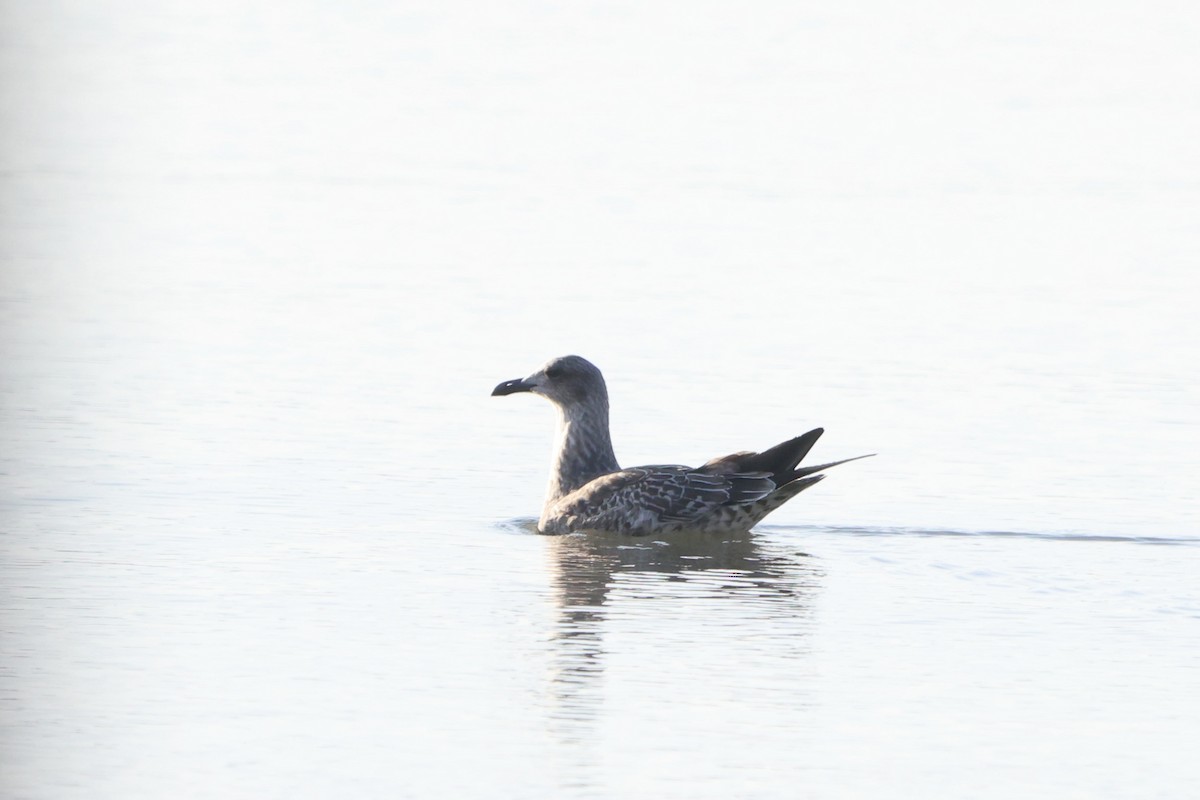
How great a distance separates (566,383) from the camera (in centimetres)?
1207

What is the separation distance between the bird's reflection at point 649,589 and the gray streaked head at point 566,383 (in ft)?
3.48

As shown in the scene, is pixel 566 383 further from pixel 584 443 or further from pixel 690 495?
pixel 690 495

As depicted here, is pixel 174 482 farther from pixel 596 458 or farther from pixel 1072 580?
pixel 1072 580

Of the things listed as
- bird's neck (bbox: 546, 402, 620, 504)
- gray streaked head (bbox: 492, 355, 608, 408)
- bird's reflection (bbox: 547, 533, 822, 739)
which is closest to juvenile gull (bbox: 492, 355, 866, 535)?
bird's reflection (bbox: 547, 533, 822, 739)

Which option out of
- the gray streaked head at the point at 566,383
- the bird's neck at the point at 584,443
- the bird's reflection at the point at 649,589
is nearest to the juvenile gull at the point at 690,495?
the bird's reflection at the point at 649,589

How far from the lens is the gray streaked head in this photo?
12039 mm

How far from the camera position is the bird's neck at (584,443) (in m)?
11.9

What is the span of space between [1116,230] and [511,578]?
11402mm

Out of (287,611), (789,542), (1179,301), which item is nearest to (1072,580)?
(789,542)

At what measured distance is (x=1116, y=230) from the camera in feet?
65.4

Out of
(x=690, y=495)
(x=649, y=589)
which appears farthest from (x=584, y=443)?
(x=649, y=589)

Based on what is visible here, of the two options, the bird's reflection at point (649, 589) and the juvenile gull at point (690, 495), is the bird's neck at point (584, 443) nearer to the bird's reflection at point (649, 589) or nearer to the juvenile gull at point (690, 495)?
the juvenile gull at point (690, 495)

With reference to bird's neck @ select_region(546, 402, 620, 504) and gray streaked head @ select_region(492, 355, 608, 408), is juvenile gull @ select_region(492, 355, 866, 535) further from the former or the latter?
gray streaked head @ select_region(492, 355, 608, 408)

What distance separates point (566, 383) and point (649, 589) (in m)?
2.51
